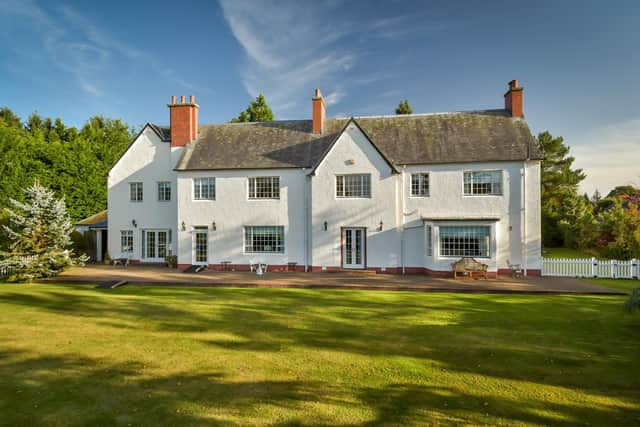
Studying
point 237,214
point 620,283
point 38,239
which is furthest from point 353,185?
point 38,239

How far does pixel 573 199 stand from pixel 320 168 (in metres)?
29.4

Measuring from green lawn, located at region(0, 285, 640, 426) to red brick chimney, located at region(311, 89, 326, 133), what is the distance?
14.2 meters

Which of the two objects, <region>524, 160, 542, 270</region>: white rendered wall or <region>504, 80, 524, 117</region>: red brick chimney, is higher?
<region>504, 80, 524, 117</region>: red brick chimney

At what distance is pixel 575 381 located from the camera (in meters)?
6.51

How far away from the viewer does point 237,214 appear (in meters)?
22.4

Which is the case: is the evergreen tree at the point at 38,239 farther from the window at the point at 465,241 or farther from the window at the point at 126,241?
the window at the point at 465,241

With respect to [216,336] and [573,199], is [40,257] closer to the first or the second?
[216,336]

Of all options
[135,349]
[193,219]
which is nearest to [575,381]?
[135,349]

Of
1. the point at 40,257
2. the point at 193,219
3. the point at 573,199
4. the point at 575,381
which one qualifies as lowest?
the point at 575,381

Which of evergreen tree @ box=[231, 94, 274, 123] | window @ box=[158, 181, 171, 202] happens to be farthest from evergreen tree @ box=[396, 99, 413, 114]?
window @ box=[158, 181, 171, 202]

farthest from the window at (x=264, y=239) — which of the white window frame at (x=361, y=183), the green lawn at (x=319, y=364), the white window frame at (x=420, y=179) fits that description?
the green lawn at (x=319, y=364)

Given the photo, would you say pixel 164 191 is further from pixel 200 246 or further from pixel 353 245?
pixel 353 245

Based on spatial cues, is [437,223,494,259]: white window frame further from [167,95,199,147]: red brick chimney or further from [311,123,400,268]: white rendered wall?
[167,95,199,147]: red brick chimney

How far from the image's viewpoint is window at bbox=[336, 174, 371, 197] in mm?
20972
